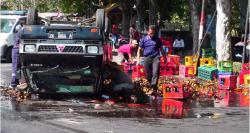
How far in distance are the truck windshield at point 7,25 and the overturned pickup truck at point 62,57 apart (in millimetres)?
11362

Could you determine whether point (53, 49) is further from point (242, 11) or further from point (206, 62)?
point (242, 11)

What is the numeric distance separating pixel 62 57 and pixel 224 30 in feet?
26.2

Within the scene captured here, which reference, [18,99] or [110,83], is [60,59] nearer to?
[18,99]

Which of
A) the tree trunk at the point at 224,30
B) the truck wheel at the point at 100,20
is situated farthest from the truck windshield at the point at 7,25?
the truck wheel at the point at 100,20

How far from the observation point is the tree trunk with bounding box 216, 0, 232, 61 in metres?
17.8

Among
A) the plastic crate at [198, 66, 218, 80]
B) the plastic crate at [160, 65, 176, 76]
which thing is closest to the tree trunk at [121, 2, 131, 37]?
→ the plastic crate at [160, 65, 176, 76]

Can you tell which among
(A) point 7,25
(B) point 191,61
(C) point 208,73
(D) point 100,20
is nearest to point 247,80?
(C) point 208,73

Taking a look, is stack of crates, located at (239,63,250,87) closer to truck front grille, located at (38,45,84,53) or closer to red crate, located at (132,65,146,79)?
red crate, located at (132,65,146,79)

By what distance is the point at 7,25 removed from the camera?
23.0 metres

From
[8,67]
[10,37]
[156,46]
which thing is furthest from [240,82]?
[10,37]

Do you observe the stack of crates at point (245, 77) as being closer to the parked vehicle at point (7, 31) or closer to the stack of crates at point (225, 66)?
the stack of crates at point (225, 66)

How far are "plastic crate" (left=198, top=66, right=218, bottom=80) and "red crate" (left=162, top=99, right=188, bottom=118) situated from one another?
379 centimetres

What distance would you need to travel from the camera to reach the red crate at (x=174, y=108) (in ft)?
34.0

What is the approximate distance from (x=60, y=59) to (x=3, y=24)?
12399 millimetres
